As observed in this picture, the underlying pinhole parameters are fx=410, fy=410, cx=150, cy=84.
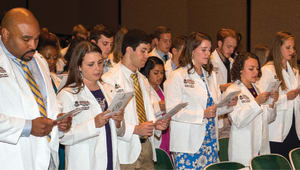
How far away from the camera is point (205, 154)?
4250 millimetres

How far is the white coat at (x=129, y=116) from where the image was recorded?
3623 millimetres

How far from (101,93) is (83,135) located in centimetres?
46

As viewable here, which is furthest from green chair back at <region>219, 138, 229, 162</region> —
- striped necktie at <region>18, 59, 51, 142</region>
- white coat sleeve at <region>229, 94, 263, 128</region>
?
striped necktie at <region>18, 59, 51, 142</region>

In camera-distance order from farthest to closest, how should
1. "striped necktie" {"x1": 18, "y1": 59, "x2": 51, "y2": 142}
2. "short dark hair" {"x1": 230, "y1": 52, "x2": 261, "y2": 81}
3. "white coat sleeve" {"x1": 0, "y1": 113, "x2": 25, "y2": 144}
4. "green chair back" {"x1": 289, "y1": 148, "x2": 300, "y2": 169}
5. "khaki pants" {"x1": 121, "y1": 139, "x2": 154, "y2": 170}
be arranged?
"short dark hair" {"x1": 230, "y1": 52, "x2": 261, "y2": 81} → "khaki pants" {"x1": 121, "y1": 139, "x2": 154, "y2": 170} → "green chair back" {"x1": 289, "y1": 148, "x2": 300, "y2": 169} → "striped necktie" {"x1": 18, "y1": 59, "x2": 51, "y2": 142} → "white coat sleeve" {"x1": 0, "y1": 113, "x2": 25, "y2": 144}

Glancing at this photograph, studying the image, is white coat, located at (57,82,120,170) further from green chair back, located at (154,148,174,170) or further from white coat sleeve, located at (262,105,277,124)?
white coat sleeve, located at (262,105,277,124)

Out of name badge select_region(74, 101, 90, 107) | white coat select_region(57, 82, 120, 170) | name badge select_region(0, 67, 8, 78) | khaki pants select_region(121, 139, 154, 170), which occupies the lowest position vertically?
khaki pants select_region(121, 139, 154, 170)

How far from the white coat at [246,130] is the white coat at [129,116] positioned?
46.3 inches

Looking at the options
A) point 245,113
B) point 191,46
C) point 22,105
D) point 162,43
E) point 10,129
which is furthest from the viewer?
point 162,43

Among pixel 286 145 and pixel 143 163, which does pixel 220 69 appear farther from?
pixel 143 163

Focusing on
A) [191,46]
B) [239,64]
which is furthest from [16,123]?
[239,64]

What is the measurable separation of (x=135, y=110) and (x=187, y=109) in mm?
685

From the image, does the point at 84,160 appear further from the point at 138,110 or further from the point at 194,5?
the point at 194,5

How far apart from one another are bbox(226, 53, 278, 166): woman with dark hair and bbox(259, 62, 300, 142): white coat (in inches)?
19.2

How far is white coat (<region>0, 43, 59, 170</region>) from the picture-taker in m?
2.65
